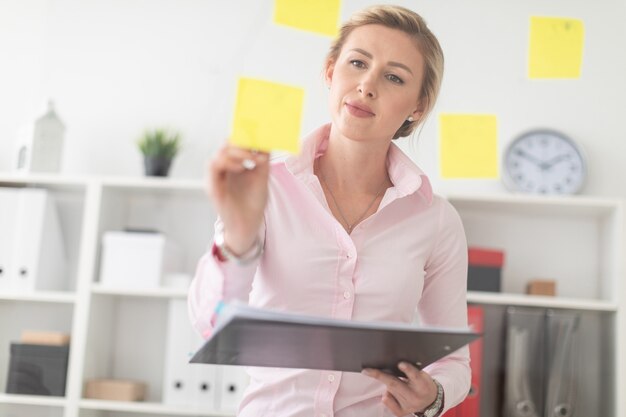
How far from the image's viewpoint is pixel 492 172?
1.29m

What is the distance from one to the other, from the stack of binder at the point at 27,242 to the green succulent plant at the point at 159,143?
0.34 m

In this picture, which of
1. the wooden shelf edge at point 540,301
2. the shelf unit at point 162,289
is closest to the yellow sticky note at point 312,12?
the shelf unit at point 162,289

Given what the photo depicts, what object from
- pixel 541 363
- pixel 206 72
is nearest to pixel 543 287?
pixel 541 363

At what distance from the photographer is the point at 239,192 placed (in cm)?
84

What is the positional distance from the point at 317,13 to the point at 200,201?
1.18 meters

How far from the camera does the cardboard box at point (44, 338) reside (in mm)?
2256

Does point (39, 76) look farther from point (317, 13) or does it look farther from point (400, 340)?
point (400, 340)

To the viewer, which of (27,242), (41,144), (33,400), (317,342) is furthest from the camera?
(41,144)

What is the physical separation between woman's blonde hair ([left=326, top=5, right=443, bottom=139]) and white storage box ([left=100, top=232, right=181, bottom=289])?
1393 mm

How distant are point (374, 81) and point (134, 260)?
5.09ft

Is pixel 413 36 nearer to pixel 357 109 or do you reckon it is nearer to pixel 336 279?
pixel 357 109

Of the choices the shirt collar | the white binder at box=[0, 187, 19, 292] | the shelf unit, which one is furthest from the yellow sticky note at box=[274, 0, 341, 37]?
the white binder at box=[0, 187, 19, 292]

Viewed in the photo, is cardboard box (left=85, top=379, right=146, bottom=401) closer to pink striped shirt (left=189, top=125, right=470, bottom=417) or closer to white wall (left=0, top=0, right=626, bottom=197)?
white wall (left=0, top=0, right=626, bottom=197)

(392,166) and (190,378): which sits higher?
(392,166)
